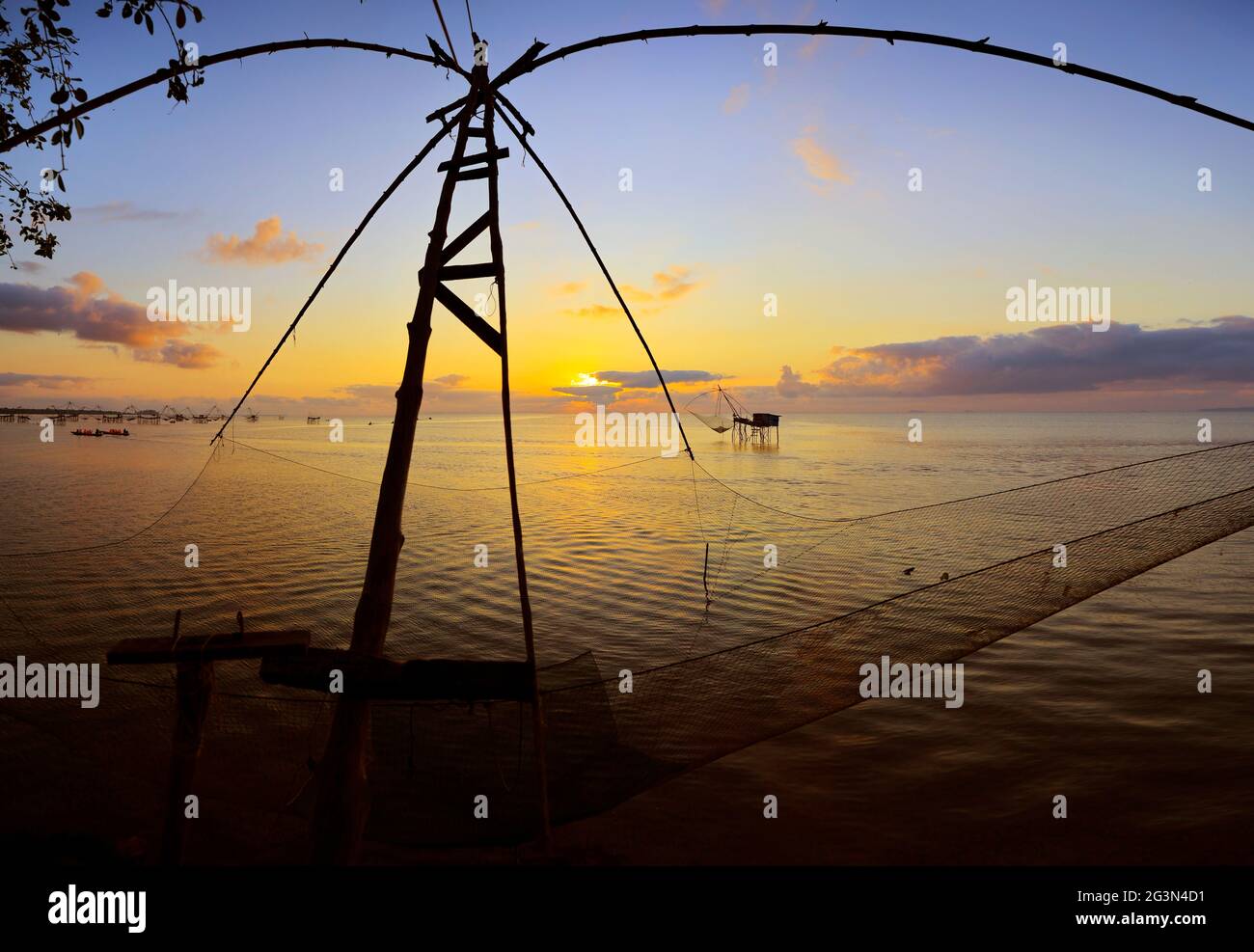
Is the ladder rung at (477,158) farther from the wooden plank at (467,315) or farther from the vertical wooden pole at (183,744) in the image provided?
the vertical wooden pole at (183,744)

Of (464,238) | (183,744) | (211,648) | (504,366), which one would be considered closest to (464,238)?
(464,238)

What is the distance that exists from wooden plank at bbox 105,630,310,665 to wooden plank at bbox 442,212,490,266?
6.94ft

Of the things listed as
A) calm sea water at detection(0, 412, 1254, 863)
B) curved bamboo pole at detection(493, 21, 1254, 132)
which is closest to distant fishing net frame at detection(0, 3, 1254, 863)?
curved bamboo pole at detection(493, 21, 1254, 132)

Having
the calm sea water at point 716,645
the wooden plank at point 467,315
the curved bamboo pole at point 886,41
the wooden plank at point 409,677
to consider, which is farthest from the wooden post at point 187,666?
the curved bamboo pole at point 886,41

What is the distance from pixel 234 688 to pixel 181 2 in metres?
5.54

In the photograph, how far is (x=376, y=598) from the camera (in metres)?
3.57

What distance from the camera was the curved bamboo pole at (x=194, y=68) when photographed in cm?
284

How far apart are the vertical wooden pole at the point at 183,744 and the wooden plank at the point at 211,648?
6.6 inches

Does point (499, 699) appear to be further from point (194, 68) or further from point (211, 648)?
point (194, 68)

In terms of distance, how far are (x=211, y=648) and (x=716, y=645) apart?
20.9 feet

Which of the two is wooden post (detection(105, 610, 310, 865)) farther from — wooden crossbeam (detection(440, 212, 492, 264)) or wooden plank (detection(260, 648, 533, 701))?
wooden crossbeam (detection(440, 212, 492, 264))

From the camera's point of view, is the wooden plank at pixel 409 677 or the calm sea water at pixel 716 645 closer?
the wooden plank at pixel 409 677
